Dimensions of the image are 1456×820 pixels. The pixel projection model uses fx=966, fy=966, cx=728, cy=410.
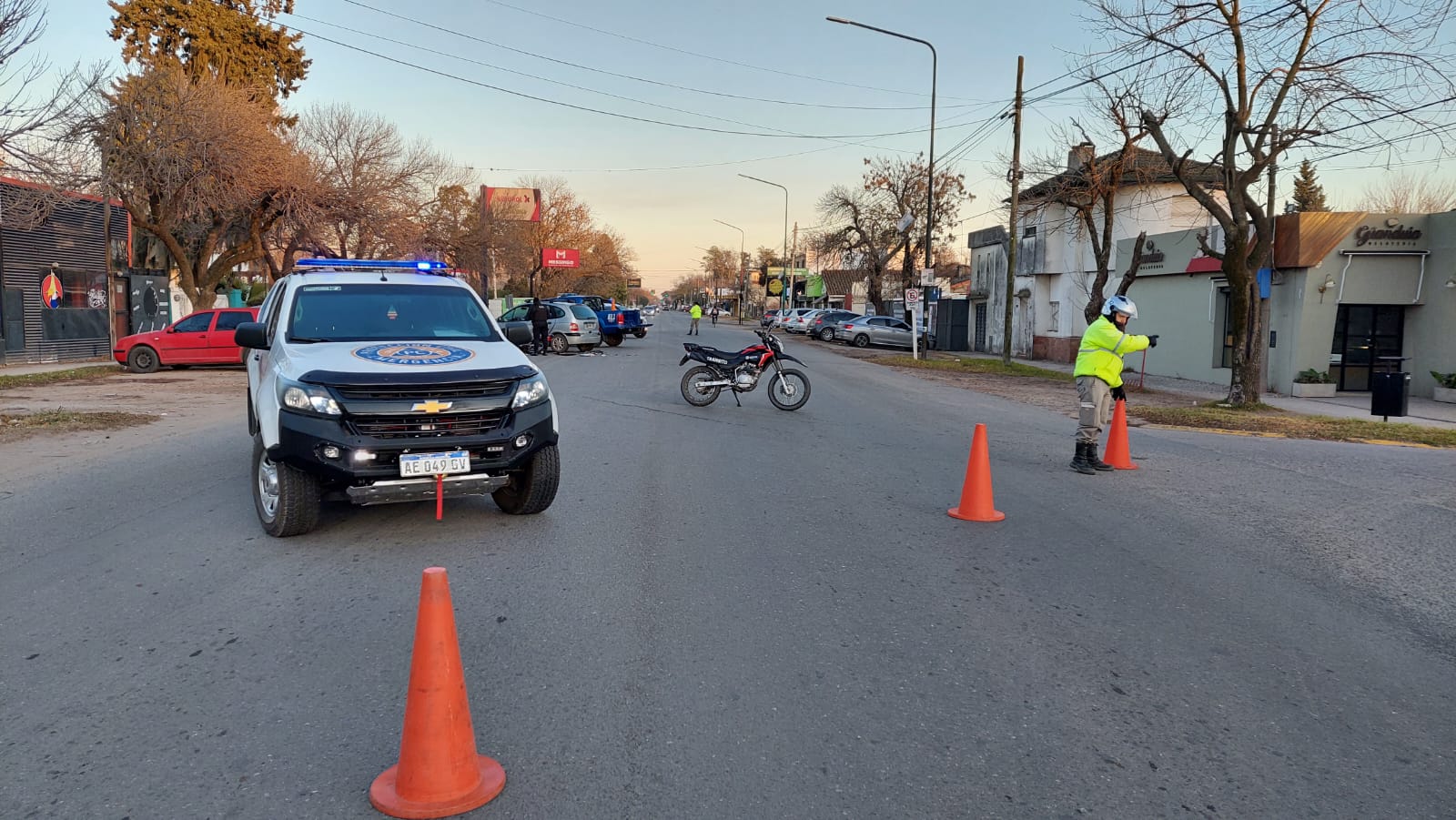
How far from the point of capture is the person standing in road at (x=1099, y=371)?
9688mm

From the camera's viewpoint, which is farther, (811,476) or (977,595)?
(811,476)

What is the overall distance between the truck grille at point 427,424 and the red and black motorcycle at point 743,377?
8.45 meters

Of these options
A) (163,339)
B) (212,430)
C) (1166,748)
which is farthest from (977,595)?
(163,339)

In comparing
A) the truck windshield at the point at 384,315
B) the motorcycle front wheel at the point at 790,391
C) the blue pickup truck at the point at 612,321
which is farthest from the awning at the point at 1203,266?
the truck windshield at the point at 384,315

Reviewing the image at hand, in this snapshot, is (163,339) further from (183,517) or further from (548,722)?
(548,722)

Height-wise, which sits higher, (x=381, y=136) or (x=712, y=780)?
(x=381, y=136)

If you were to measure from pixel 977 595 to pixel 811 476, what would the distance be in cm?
375

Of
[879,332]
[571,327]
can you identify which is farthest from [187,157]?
[879,332]

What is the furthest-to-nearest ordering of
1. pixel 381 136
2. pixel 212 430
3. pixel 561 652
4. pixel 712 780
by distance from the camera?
pixel 381 136, pixel 212 430, pixel 561 652, pixel 712 780

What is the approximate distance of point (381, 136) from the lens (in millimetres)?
35094

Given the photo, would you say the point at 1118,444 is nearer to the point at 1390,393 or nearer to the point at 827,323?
the point at 1390,393

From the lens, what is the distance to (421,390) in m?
6.18

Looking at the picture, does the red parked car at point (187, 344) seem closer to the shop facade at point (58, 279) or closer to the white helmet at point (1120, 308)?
the shop facade at point (58, 279)

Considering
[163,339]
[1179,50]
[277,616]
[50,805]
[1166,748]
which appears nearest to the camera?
[50,805]
